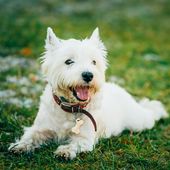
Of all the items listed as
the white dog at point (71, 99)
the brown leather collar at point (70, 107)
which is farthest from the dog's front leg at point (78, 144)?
the brown leather collar at point (70, 107)

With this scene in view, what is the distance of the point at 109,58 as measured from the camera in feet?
39.7

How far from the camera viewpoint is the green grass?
19.7 ft

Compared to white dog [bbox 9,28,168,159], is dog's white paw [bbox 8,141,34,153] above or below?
below

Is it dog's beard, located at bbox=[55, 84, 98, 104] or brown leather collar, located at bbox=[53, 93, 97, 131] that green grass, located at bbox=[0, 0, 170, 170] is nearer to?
brown leather collar, located at bbox=[53, 93, 97, 131]

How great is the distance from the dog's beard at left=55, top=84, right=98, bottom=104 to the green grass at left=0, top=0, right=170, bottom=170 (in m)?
0.59

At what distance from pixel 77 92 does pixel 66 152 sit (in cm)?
66

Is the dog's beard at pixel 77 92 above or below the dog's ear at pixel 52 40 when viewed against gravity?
below

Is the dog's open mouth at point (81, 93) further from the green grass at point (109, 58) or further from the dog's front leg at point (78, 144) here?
the green grass at point (109, 58)

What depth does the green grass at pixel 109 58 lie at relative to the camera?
6004 millimetres

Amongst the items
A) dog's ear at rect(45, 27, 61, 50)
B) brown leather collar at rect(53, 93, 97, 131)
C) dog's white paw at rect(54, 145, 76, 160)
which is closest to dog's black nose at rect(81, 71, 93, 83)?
brown leather collar at rect(53, 93, 97, 131)

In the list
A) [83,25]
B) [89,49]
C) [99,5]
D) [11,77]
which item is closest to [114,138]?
[89,49]

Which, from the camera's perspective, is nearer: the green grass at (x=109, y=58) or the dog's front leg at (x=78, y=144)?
the dog's front leg at (x=78, y=144)

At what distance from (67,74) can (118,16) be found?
39.9ft

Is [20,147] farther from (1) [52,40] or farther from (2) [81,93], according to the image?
(1) [52,40]
